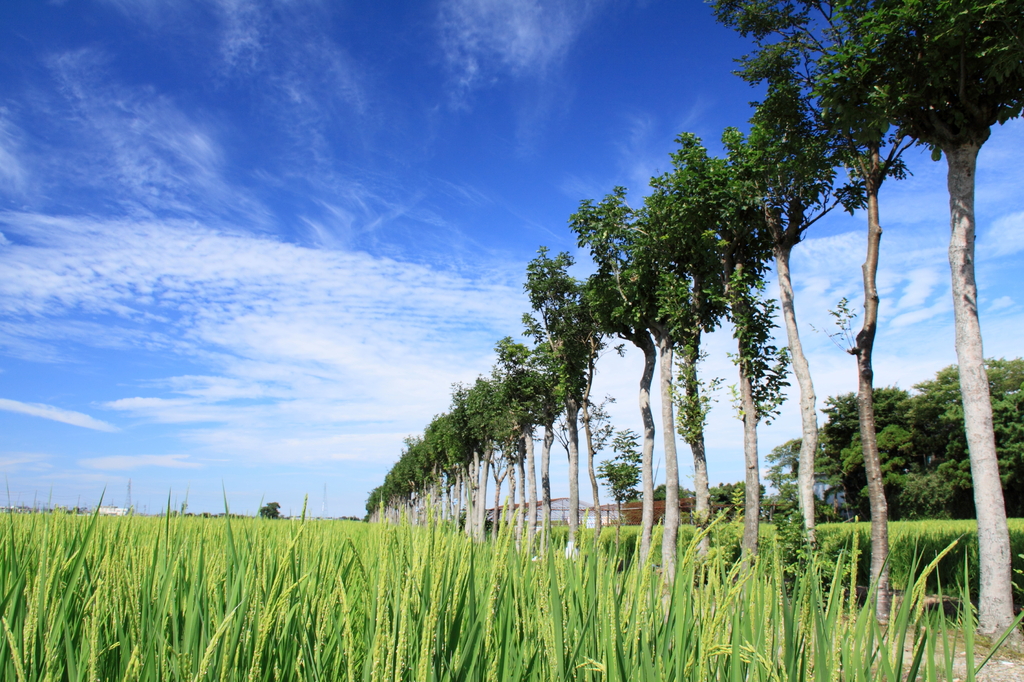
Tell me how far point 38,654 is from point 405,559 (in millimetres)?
1020

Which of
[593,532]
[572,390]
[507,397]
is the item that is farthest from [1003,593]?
[507,397]

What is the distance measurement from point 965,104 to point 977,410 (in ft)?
14.0

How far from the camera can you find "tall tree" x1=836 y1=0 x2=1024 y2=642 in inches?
276

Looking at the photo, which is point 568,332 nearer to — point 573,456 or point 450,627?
point 573,456

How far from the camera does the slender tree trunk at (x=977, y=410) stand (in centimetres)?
696

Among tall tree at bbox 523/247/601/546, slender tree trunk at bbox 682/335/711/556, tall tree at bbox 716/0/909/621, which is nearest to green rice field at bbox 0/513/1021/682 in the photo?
tall tree at bbox 716/0/909/621

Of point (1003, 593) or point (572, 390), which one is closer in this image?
point (1003, 593)

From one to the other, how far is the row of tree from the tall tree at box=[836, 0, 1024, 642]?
0.07ft

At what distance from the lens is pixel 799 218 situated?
11383 mm

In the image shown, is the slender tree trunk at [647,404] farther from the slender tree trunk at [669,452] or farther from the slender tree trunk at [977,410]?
the slender tree trunk at [977,410]

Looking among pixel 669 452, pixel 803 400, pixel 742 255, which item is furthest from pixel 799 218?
pixel 669 452

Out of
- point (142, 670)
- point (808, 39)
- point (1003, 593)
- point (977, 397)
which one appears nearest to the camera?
point (142, 670)

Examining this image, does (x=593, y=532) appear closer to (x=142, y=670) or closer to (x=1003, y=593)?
(x=142, y=670)

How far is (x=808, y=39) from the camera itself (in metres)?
10.9
